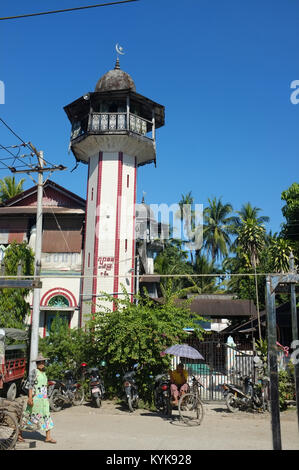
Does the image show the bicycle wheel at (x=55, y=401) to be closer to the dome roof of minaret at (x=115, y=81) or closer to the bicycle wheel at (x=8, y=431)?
the bicycle wheel at (x=8, y=431)

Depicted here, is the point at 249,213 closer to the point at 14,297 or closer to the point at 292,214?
the point at 292,214

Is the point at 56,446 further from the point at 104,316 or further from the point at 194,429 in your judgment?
the point at 104,316

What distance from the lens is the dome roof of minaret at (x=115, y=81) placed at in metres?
25.4

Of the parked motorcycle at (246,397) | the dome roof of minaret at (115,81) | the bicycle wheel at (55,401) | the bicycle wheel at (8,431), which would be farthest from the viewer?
the dome roof of minaret at (115,81)

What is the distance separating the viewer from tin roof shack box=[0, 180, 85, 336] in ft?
75.8

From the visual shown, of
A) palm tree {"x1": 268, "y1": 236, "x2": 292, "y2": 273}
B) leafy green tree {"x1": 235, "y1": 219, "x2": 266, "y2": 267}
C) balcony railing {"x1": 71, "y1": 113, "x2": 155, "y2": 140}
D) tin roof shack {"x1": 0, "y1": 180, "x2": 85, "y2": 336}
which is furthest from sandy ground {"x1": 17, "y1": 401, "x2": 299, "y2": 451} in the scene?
leafy green tree {"x1": 235, "y1": 219, "x2": 266, "y2": 267}

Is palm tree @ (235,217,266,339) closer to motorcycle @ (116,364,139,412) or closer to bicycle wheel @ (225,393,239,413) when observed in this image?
bicycle wheel @ (225,393,239,413)

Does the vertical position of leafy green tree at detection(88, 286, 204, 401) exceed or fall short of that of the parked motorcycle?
it exceeds it

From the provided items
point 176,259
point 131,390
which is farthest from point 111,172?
point 176,259

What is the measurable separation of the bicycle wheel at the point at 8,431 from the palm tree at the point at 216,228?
44288 mm

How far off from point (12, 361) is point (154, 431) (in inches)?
256

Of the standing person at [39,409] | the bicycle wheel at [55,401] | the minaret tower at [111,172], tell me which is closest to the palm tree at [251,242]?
the minaret tower at [111,172]

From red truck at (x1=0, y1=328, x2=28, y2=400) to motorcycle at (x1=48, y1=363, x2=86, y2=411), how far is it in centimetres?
170

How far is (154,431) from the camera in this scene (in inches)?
379
